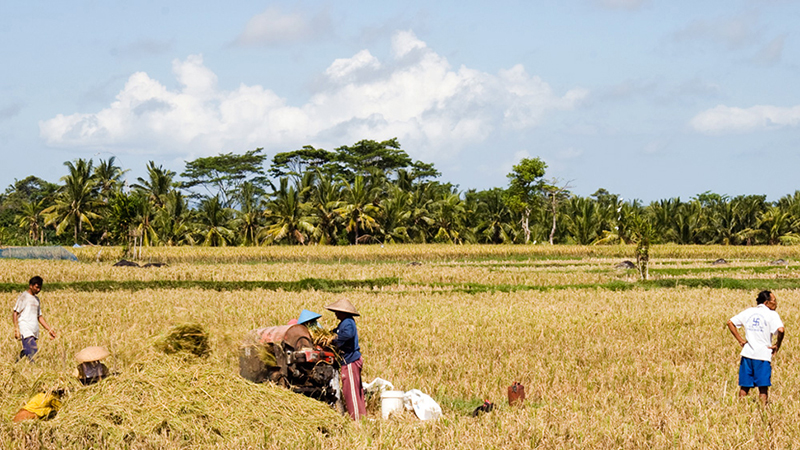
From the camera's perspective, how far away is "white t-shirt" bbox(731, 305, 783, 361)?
23.7 feet

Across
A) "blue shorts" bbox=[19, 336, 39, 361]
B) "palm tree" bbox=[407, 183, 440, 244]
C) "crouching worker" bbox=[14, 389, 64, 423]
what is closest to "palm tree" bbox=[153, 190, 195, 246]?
"palm tree" bbox=[407, 183, 440, 244]

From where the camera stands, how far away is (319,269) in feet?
87.5

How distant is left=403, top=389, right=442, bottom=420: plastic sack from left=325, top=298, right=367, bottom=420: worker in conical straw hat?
A: 441mm

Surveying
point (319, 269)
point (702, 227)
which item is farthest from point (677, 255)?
point (319, 269)

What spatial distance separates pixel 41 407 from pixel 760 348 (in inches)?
269

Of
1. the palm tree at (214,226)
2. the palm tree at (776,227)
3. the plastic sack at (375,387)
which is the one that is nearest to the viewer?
the plastic sack at (375,387)

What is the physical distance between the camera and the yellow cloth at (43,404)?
613 centimetres

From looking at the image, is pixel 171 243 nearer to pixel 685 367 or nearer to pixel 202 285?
pixel 202 285

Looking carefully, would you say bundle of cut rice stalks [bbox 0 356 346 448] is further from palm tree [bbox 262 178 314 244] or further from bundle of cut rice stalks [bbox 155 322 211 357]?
palm tree [bbox 262 178 314 244]

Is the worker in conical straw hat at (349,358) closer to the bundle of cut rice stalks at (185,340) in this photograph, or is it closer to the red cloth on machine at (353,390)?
the red cloth on machine at (353,390)

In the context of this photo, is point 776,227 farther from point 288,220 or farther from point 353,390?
point 353,390

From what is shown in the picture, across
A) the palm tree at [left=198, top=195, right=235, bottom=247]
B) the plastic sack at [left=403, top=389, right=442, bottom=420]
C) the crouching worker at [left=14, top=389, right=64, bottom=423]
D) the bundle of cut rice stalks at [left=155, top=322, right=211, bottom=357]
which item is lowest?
the plastic sack at [left=403, top=389, right=442, bottom=420]

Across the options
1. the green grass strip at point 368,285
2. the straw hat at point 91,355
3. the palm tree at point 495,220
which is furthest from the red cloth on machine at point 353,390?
the palm tree at point 495,220

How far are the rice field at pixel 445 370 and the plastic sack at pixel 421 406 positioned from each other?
120 mm
